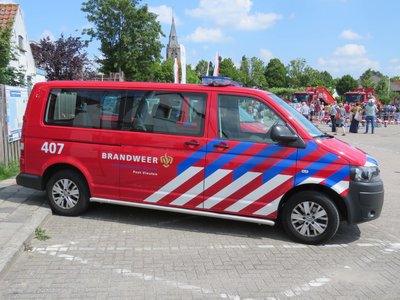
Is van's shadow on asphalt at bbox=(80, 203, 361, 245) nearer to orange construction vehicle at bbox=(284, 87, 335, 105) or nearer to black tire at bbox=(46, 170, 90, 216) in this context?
black tire at bbox=(46, 170, 90, 216)

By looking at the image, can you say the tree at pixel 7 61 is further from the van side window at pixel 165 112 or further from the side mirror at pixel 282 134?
the side mirror at pixel 282 134

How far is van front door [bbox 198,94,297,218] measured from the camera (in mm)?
4816

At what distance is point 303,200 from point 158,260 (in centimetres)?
199

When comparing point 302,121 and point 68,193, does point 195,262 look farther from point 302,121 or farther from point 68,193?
point 68,193


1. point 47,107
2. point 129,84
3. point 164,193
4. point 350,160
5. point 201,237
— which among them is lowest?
point 201,237

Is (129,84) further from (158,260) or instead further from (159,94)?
(158,260)

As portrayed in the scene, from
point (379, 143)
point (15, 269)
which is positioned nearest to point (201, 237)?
point (15, 269)

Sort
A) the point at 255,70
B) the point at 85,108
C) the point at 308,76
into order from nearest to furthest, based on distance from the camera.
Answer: the point at 85,108 < the point at 255,70 < the point at 308,76

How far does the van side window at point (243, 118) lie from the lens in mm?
4945

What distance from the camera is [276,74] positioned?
332 ft

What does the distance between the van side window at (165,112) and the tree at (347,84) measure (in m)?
109

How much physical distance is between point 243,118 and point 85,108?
2.41m

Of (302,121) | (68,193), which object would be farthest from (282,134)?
(68,193)

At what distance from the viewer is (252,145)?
487 cm
